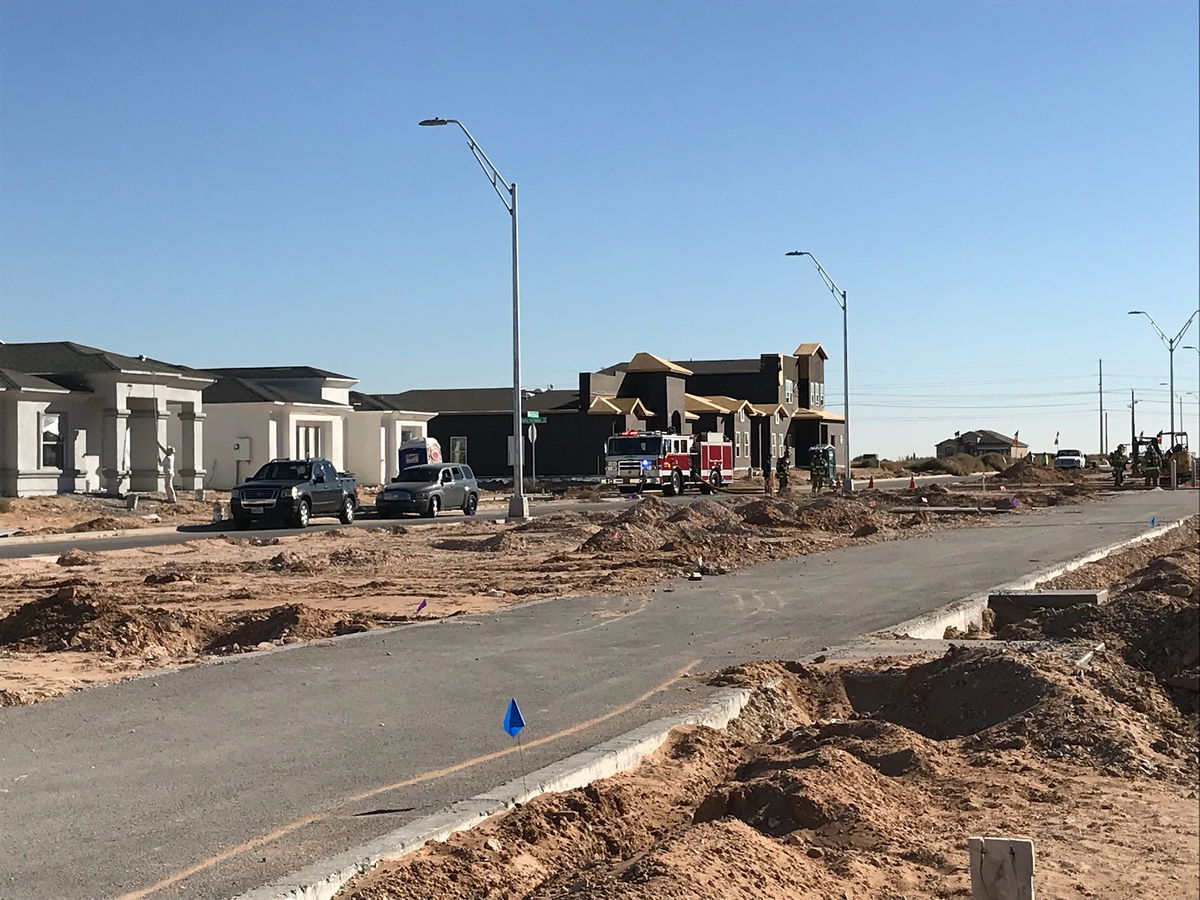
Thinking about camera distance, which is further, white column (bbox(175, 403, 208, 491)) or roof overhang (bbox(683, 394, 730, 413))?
roof overhang (bbox(683, 394, 730, 413))

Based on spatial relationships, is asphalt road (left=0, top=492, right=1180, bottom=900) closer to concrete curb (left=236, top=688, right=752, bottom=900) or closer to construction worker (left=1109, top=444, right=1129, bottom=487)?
concrete curb (left=236, top=688, right=752, bottom=900)

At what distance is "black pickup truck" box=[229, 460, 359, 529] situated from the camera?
3838 centimetres

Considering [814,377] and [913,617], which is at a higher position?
[814,377]

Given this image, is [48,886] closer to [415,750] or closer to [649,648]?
[415,750]

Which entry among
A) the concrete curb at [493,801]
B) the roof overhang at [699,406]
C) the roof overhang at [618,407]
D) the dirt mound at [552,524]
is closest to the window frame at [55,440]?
the dirt mound at [552,524]

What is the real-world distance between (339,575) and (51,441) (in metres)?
24.1

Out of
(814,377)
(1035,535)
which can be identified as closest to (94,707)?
(1035,535)

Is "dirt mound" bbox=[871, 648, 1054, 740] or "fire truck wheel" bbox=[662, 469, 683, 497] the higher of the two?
"fire truck wheel" bbox=[662, 469, 683, 497]

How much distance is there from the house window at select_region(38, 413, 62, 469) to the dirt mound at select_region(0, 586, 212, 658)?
2992 cm

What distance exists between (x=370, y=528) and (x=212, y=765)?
2949cm

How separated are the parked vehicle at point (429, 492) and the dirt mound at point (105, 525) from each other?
7.36m

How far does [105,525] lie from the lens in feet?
124

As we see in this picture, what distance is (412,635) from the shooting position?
1546 cm

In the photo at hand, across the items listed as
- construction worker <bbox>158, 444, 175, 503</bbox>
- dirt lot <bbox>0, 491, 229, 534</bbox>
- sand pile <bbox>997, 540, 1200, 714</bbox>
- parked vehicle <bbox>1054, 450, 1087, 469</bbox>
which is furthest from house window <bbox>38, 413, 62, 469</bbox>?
parked vehicle <bbox>1054, 450, 1087, 469</bbox>
